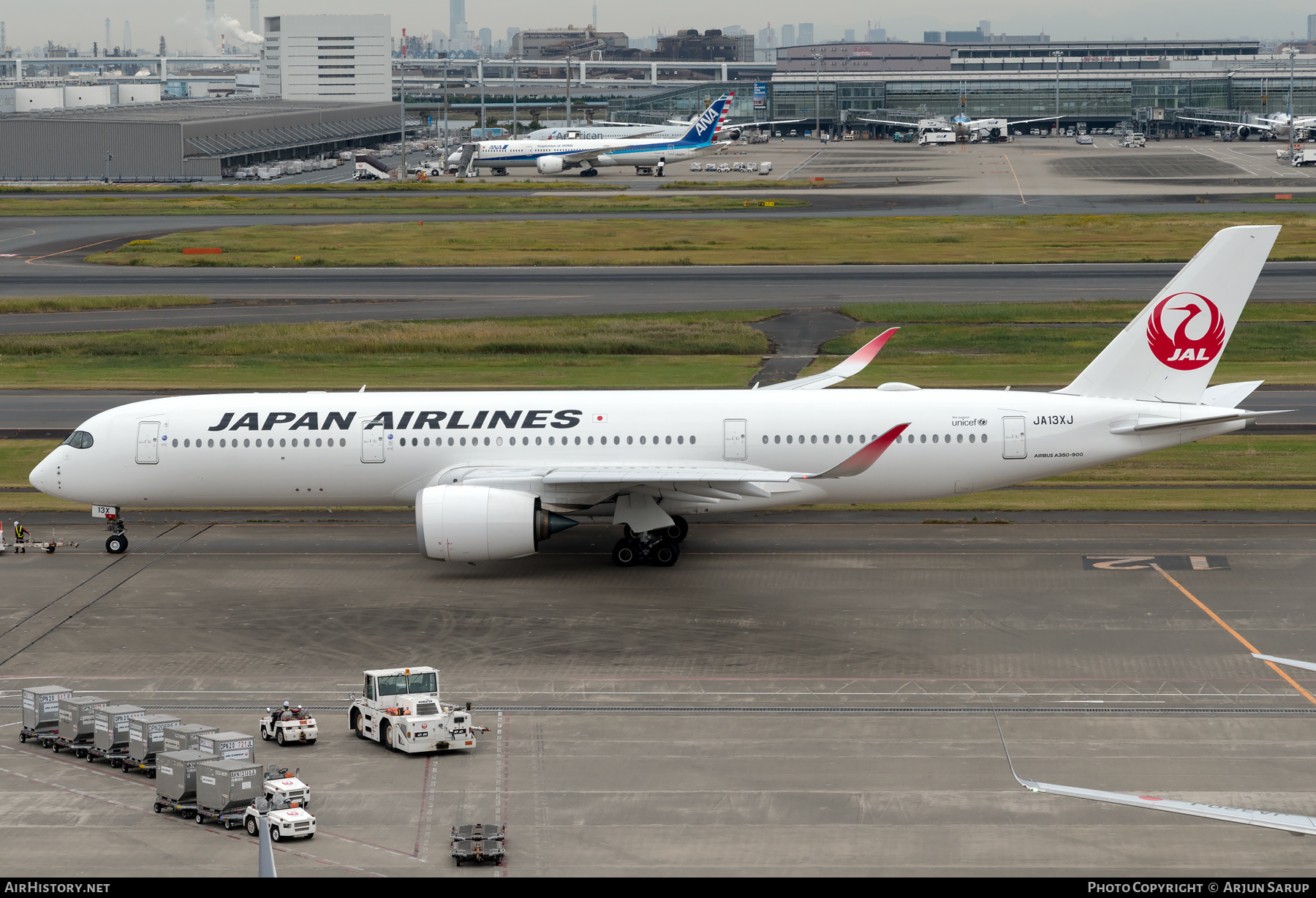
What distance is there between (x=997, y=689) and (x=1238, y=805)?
21.7 feet

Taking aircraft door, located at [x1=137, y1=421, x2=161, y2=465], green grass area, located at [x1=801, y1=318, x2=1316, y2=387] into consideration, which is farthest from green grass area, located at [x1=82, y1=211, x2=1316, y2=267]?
aircraft door, located at [x1=137, y1=421, x2=161, y2=465]

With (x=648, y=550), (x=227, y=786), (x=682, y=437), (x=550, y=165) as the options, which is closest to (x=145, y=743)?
(x=227, y=786)

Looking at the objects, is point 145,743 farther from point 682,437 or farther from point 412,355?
point 412,355

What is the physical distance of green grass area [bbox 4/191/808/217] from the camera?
13262 cm

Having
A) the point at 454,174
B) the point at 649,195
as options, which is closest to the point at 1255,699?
the point at 649,195

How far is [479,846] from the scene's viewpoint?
68.2 ft

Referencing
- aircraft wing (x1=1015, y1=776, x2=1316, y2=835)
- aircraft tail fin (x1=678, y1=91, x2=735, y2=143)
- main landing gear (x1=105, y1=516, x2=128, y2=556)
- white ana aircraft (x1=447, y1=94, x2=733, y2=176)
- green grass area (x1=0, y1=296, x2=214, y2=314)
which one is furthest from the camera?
aircraft tail fin (x1=678, y1=91, x2=735, y2=143)

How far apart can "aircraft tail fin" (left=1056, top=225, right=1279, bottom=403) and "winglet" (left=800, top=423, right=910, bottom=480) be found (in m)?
8.71

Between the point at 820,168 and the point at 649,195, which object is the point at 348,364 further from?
the point at 820,168

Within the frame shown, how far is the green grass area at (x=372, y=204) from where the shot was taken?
133 meters

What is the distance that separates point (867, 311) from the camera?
259 feet

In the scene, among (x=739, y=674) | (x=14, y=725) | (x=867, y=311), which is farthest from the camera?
(x=867, y=311)

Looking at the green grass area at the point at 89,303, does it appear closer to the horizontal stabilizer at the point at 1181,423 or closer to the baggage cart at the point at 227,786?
the horizontal stabilizer at the point at 1181,423

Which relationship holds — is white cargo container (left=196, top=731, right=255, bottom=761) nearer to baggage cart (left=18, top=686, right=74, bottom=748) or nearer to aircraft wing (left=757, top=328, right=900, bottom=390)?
baggage cart (left=18, top=686, right=74, bottom=748)
